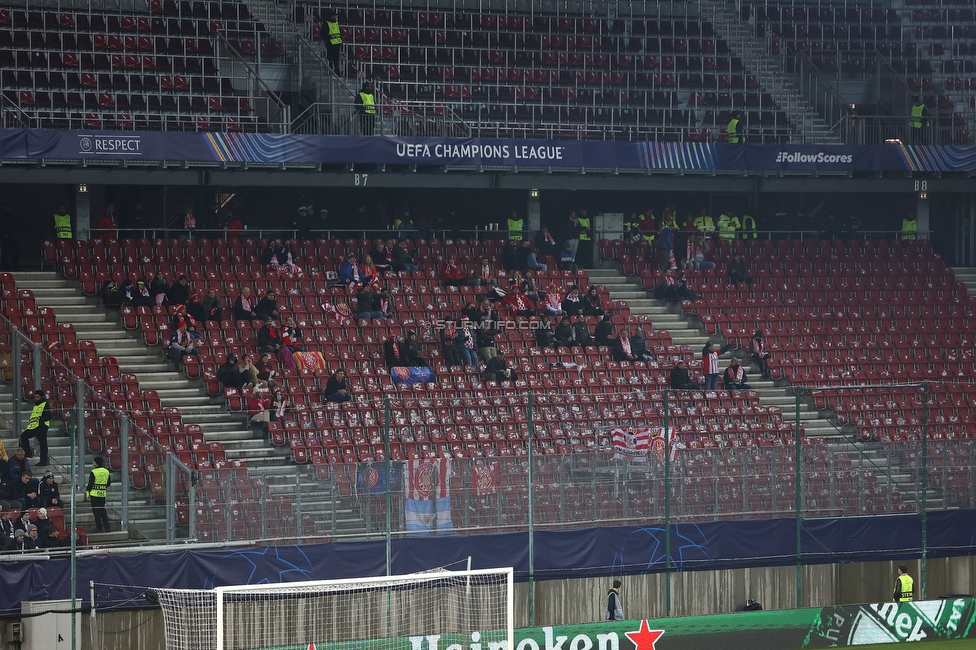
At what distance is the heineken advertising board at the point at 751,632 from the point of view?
17812 mm

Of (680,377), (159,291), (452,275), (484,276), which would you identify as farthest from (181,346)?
(680,377)

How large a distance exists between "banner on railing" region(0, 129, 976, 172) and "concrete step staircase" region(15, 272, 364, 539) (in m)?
2.49

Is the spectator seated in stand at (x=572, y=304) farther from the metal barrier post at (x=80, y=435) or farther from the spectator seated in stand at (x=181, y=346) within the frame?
the metal barrier post at (x=80, y=435)

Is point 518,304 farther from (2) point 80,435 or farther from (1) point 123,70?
(2) point 80,435

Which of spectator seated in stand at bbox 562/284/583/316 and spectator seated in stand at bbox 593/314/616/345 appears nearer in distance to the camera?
spectator seated in stand at bbox 593/314/616/345

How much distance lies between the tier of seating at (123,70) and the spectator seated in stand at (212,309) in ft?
13.2

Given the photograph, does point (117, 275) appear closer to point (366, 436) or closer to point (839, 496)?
point (366, 436)

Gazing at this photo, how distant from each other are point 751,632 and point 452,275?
11413mm

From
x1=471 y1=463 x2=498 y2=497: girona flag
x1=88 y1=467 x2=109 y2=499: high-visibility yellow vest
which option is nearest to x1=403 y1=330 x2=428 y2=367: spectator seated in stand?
x1=471 y1=463 x2=498 y2=497: girona flag

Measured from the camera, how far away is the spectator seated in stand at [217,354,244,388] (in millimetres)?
23719

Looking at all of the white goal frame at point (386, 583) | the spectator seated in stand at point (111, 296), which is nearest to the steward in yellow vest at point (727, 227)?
the spectator seated in stand at point (111, 296)

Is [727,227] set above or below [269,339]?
above

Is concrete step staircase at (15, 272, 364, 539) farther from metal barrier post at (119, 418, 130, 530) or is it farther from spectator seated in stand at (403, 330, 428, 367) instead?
spectator seated in stand at (403, 330, 428, 367)

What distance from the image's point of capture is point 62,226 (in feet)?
88.6
